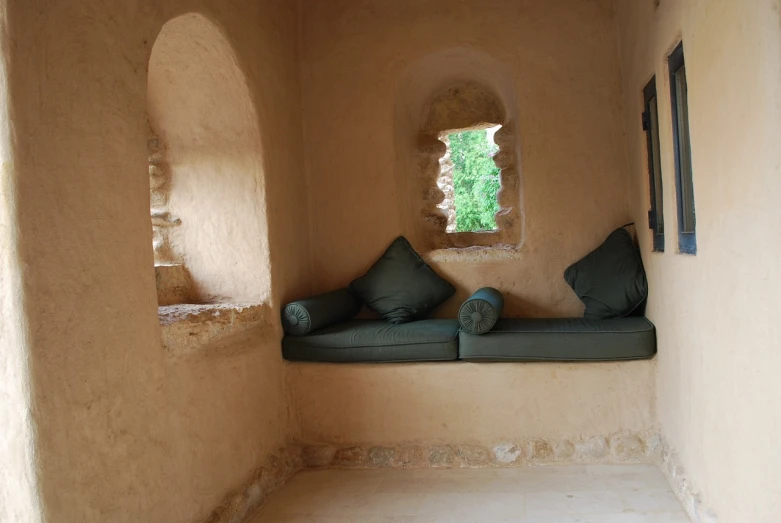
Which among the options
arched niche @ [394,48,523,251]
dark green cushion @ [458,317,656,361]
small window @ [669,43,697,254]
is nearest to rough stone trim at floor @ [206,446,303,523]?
dark green cushion @ [458,317,656,361]

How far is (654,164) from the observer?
11.2 ft

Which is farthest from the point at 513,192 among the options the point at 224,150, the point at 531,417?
the point at 224,150

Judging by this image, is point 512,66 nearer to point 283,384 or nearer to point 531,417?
point 531,417

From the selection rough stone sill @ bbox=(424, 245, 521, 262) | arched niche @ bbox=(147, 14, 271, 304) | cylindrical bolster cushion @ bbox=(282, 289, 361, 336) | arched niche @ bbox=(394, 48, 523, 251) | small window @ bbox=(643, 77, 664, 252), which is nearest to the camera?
small window @ bbox=(643, 77, 664, 252)

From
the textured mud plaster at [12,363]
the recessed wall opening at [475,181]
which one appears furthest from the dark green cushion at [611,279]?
the recessed wall opening at [475,181]

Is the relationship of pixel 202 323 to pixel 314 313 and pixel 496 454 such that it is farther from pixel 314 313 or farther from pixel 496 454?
pixel 496 454

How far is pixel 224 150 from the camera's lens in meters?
3.55

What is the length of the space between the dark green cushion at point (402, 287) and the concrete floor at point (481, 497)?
3.32ft

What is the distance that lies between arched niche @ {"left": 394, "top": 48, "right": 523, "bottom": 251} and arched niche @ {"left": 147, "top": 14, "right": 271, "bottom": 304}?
1187 millimetres

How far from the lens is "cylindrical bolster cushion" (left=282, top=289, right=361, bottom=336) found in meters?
3.58

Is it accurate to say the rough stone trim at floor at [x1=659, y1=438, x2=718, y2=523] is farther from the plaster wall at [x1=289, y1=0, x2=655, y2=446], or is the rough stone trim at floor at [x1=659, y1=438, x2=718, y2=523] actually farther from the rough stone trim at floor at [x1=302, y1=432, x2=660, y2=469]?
the plaster wall at [x1=289, y1=0, x2=655, y2=446]

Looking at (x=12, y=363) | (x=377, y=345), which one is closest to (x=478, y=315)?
(x=377, y=345)

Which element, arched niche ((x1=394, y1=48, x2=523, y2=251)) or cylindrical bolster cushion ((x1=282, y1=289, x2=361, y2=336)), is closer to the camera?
cylindrical bolster cushion ((x1=282, y1=289, x2=361, y2=336))

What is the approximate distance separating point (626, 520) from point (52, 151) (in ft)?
8.77
